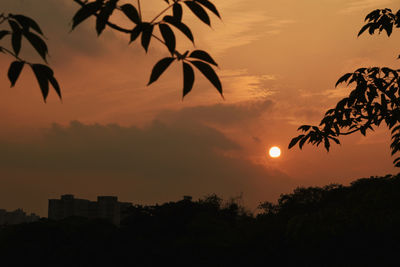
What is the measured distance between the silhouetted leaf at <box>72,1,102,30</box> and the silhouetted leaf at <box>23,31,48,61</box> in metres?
0.25

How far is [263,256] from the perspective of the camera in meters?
9.95

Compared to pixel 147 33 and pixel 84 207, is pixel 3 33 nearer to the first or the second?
pixel 147 33

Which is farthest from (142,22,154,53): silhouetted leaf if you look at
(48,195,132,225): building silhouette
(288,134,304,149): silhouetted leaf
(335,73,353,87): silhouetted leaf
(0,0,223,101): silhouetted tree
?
(48,195,132,225): building silhouette

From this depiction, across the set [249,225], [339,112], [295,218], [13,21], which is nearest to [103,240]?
[249,225]

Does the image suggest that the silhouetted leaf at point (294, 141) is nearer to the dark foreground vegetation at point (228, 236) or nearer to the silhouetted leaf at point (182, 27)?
the dark foreground vegetation at point (228, 236)

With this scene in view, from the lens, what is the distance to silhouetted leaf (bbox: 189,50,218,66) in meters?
2.53

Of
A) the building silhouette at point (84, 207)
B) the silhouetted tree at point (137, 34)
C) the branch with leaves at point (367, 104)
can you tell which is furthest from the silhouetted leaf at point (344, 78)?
the building silhouette at point (84, 207)

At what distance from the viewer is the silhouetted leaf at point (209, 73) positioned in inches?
96.2

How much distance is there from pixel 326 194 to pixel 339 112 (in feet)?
14.2

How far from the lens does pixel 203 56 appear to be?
2539 millimetres

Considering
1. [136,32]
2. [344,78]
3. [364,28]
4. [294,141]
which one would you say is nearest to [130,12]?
[136,32]

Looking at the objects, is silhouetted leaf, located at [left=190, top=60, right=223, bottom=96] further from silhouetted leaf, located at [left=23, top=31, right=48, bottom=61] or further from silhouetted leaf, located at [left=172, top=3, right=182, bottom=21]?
silhouetted leaf, located at [left=23, top=31, right=48, bottom=61]

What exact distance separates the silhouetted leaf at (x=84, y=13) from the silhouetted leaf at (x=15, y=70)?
18.1 inches

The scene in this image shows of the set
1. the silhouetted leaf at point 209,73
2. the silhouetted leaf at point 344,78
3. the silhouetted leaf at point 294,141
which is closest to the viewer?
the silhouetted leaf at point 209,73
